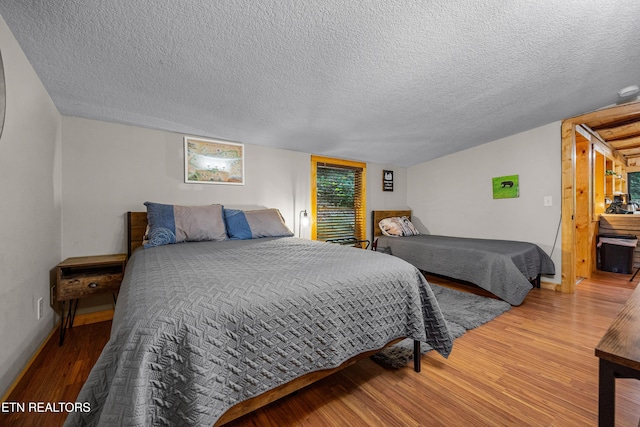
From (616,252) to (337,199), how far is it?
4.31 meters

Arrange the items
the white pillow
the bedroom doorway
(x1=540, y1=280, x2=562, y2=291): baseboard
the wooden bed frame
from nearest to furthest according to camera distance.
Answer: the wooden bed frame < the bedroom doorway < (x1=540, y1=280, x2=562, y2=291): baseboard < the white pillow

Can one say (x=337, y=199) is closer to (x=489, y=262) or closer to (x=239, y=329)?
(x=489, y=262)

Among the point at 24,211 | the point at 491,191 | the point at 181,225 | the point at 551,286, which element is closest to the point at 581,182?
the point at 491,191

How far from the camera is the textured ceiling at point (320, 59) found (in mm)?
1378

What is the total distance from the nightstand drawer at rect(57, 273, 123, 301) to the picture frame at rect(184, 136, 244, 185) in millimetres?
1179

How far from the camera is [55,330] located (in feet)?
6.93

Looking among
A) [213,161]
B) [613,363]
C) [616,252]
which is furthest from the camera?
[616,252]

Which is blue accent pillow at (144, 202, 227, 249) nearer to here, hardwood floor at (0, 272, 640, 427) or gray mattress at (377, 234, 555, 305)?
hardwood floor at (0, 272, 640, 427)

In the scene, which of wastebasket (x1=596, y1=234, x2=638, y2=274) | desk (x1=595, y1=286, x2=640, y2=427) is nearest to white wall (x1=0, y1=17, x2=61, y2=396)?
desk (x1=595, y1=286, x2=640, y2=427)

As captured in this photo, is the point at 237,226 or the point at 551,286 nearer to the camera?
the point at 237,226

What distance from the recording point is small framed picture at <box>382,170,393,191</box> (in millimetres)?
4555

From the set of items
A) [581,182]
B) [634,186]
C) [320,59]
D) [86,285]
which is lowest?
[86,285]

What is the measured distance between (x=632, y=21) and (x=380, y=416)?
2852 millimetres

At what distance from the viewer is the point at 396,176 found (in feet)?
15.7
